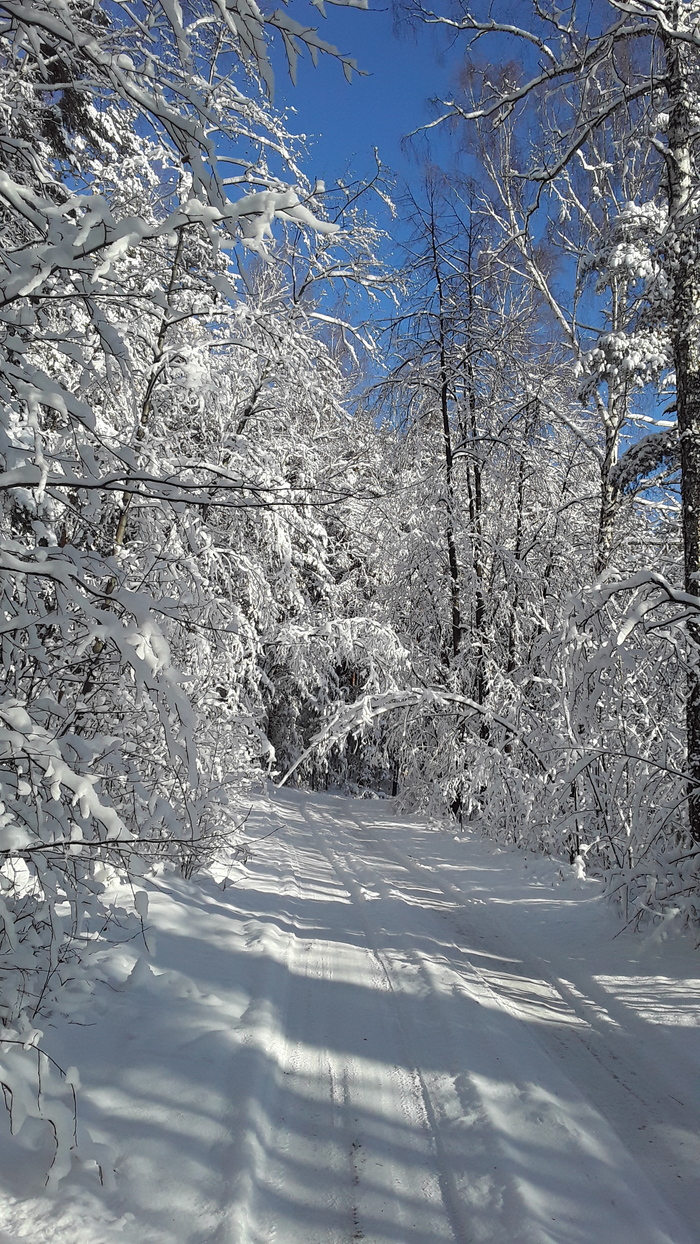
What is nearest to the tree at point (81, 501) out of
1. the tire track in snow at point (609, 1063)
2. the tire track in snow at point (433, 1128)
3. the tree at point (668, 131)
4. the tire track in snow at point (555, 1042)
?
the tire track in snow at point (433, 1128)

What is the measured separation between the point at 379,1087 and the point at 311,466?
10.8m

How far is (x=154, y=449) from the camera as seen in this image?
6898mm

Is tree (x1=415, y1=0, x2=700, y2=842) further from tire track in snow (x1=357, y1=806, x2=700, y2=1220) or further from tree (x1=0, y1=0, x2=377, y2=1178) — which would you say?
tree (x1=0, y1=0, x2=377, y2=1178)

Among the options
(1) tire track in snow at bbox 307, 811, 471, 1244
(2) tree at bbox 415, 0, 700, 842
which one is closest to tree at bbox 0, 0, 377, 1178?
(1) tire track in snow at bbox 307, 811, 471, 1244

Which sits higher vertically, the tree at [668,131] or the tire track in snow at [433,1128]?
the tree at [668,131]

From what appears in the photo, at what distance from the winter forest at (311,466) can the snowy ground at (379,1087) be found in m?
0.24

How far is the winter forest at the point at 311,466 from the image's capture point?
241cm

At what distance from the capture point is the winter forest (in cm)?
241

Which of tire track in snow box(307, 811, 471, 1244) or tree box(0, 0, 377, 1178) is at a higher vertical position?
tree box(0, 0, 377, 1178)

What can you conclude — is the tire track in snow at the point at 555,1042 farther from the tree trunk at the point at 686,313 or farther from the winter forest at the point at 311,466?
the tree trunk at the point at 686,313

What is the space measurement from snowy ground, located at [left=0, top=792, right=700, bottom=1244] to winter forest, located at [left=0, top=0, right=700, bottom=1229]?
9.4 inches

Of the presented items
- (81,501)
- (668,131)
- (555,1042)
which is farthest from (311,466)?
(555,1042)

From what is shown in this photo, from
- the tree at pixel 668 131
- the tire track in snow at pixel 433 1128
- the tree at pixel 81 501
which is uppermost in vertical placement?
the tree at pixel 668 131

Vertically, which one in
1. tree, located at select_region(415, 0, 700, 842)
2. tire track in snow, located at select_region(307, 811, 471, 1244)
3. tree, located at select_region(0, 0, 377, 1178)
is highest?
tree, located at select_region(415, 0, 700, 842)
